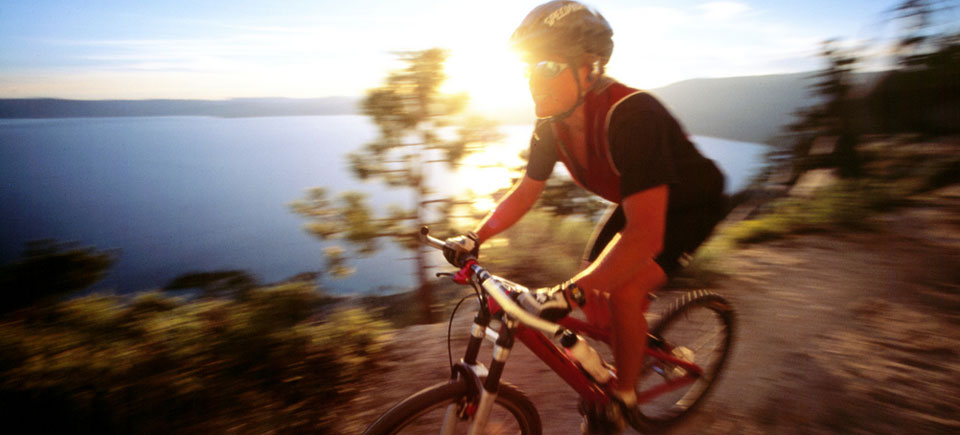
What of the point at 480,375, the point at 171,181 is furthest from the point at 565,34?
the point at 171,181

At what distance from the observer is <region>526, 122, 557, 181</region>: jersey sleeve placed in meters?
2.20

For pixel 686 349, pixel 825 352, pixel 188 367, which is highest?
pixel 686 349

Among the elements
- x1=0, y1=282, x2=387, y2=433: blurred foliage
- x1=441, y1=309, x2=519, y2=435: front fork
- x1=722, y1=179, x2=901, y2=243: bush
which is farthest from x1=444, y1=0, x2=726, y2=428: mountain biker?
→ x1=722, y1=179, x2=901, y2=243: bush

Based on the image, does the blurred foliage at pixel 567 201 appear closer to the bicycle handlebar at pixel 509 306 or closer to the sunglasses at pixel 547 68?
the sunglasses at pixel 547 68

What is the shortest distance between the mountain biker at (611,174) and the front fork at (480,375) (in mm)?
256

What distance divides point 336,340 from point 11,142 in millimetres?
61779

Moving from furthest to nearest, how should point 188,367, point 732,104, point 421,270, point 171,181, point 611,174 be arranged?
point 171,181, point 732,104, point 421,270, point 188,367, point 611,174

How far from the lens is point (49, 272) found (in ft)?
17.4

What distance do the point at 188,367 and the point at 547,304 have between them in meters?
2.81

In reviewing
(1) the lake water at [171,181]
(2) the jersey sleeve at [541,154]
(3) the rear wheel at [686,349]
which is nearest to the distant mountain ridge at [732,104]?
(2) the jersey sleeve at [541,154]

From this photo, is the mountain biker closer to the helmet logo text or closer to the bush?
the helmet logo text

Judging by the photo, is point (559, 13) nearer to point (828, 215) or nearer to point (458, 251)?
point (458, 251)

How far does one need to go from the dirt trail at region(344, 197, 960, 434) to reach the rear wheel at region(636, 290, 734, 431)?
0.43 ft

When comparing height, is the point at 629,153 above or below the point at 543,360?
above
